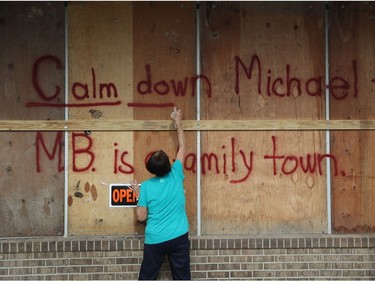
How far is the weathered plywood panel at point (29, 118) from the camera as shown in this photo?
224 inches

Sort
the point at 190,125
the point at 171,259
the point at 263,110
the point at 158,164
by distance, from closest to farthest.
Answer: the point at 158,164 → the point at 171,259 → the point at 190,125 → the point at 263,110

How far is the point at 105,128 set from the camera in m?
5.73

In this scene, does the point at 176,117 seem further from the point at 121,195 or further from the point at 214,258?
the point at 214,258

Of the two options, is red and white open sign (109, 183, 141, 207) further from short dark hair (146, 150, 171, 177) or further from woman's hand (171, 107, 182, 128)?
woman's hand (171, 107, 182, 128)

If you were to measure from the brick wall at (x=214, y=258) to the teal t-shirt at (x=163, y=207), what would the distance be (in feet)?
1.66

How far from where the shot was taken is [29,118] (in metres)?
5.71

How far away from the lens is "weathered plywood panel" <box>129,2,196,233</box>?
18.9 feet

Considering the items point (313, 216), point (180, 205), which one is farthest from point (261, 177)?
point (180, 205)

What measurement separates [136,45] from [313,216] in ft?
8.81

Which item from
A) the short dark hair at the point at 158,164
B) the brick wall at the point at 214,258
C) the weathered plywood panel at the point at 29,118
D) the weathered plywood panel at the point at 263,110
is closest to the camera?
the short dark hair at the point at 158,164

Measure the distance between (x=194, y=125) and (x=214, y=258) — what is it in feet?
4.72

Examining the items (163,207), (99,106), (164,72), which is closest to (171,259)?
(163,207)

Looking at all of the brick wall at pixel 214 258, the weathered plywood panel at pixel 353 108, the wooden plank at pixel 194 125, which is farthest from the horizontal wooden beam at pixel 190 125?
the brick wall at pixel 214 258

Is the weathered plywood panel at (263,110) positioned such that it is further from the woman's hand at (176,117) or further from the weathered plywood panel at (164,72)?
the woman's hand at (176,117)
